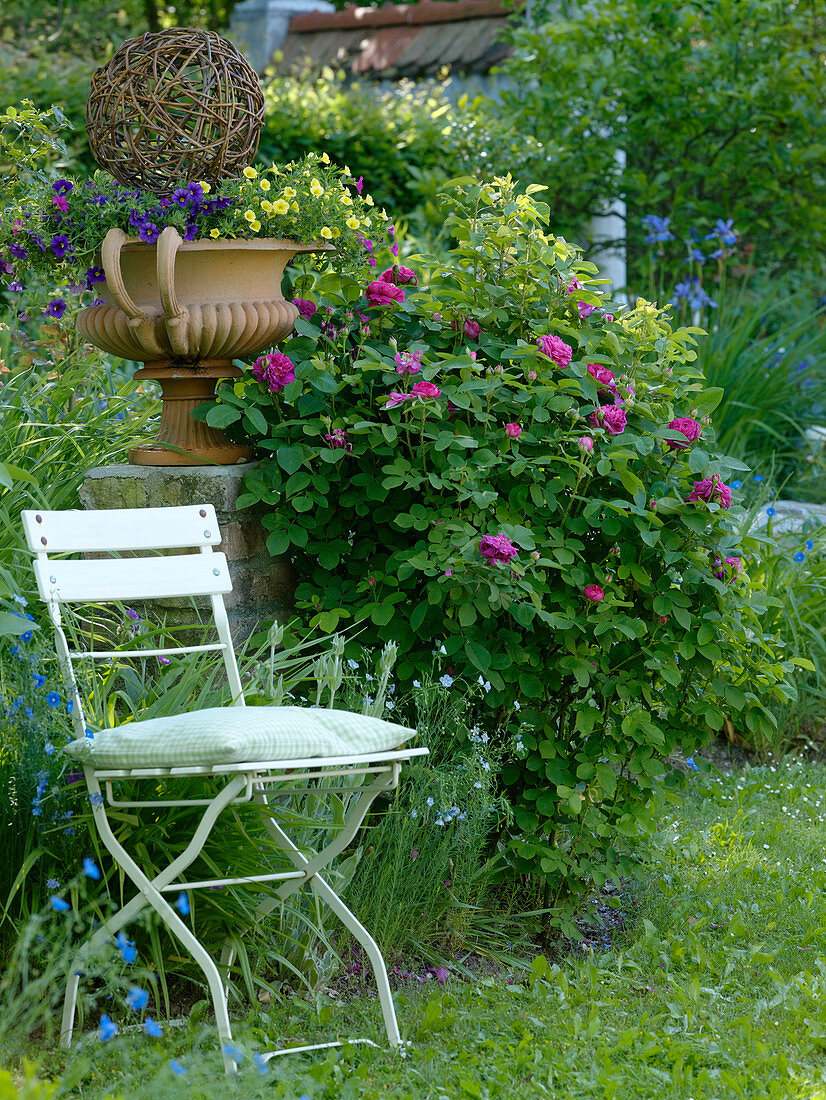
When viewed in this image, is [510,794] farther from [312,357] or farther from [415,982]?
[312,357]

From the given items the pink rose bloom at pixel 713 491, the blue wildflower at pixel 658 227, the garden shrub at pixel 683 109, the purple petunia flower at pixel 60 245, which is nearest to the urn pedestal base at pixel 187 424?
the purple petunia flower at pixel 60 245

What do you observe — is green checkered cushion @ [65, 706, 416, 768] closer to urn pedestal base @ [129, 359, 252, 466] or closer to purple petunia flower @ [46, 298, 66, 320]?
urn pedestal base @ [129, 359, 252, 466]

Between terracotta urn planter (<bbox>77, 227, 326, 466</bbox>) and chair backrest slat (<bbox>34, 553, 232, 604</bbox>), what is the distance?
563 millimetres

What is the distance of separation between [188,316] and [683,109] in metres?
4.13

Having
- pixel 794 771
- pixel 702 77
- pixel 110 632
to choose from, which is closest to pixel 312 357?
pixel 110 632

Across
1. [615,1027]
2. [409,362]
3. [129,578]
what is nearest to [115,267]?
[409,362]

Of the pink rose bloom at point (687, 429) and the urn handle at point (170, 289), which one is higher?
the urn handle at point (170, 289)

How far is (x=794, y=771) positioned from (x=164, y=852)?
2.40 metres

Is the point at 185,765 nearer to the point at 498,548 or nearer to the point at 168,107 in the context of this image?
the point at 498,548

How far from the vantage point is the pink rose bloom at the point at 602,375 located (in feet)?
9.50

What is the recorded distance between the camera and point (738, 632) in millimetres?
2920

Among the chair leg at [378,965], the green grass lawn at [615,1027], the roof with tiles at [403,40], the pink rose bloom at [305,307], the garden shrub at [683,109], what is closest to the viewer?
the green grass lawn at [615,1027]

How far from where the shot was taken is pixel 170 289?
2.92 meters

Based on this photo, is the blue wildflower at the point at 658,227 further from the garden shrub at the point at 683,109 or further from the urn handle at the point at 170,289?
the urn handle at the point at 170,289
